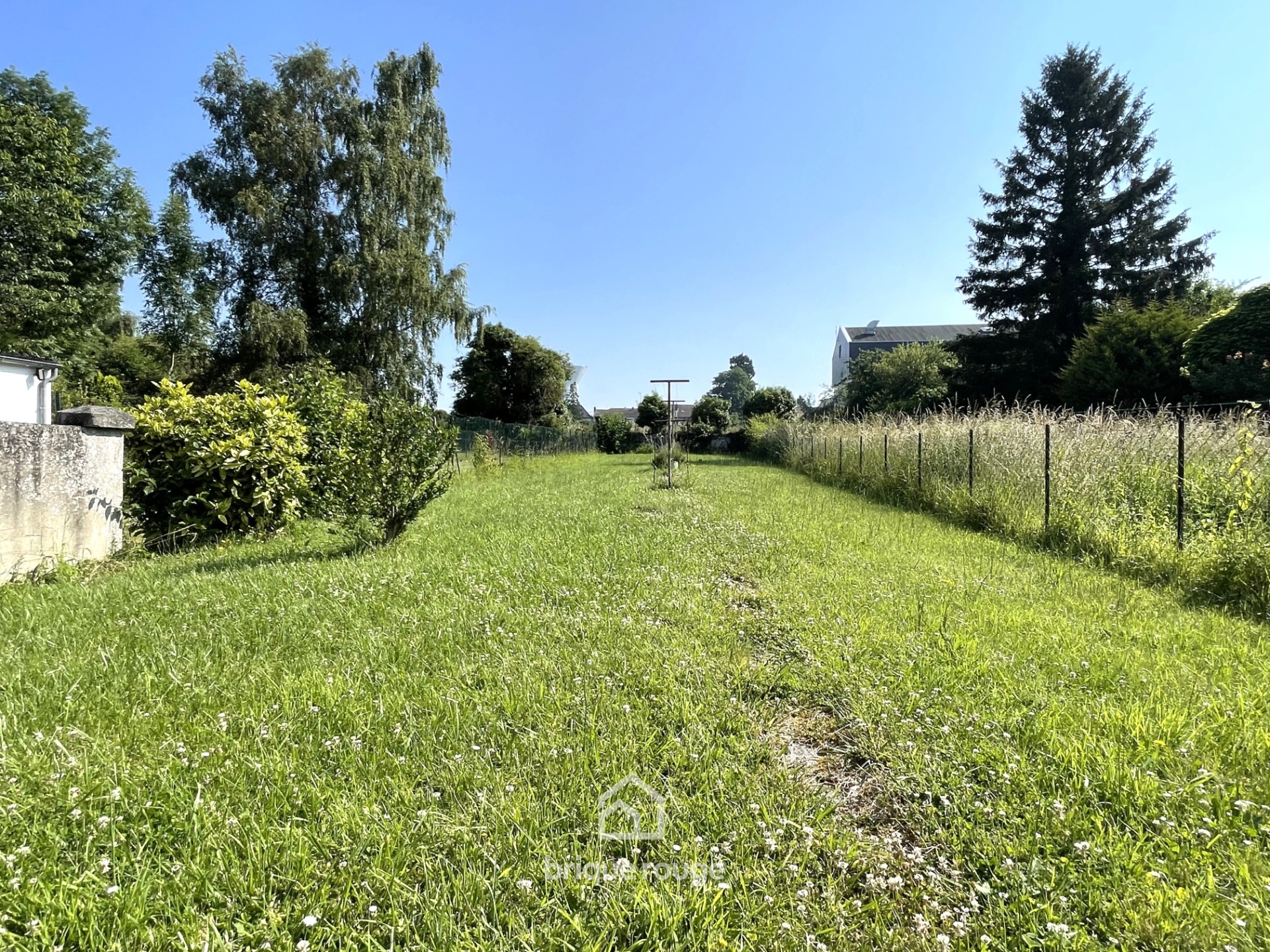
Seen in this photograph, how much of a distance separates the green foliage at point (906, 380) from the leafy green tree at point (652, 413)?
12.1 metres

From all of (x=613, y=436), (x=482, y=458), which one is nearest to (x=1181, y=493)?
(x=482, y=458)

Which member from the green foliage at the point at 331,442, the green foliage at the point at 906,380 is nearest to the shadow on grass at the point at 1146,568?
the green foliage at the point at 331,442

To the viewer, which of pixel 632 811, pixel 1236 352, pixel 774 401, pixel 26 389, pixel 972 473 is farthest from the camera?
pixel 774 401

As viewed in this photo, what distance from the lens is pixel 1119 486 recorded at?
6.07 m

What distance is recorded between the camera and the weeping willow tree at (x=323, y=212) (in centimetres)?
1584

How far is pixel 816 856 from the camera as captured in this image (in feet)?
5.09

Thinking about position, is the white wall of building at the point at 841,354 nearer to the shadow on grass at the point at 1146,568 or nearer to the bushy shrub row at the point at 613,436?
the bushy shrub row at the point at 613,436

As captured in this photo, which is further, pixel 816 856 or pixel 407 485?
pixel 407 485

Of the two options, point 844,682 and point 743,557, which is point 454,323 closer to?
point 743,557

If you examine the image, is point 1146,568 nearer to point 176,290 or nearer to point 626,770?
point 626,770

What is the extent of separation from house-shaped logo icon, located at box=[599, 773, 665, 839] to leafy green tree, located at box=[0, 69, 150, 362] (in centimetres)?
2353

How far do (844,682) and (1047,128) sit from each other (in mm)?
29675

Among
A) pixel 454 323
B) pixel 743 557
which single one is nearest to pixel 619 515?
pixel 743 557

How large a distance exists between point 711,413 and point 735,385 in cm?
6192
